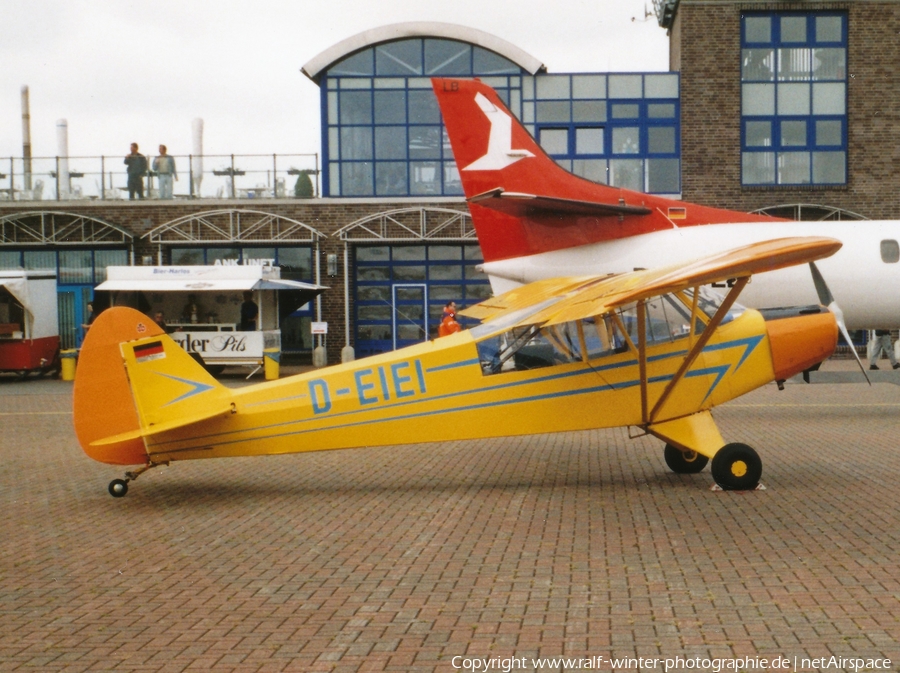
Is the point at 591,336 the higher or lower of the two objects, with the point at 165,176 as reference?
lower

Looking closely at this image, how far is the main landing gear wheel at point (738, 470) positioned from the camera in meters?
9.71

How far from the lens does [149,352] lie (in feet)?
31.3

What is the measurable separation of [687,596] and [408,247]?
84.8ft

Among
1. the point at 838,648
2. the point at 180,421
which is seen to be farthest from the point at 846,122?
the point at 838,648

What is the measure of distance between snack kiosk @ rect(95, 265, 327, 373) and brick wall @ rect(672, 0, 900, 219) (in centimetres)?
1209

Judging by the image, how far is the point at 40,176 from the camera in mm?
31656

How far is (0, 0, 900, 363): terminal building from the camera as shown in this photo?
30.8 meters

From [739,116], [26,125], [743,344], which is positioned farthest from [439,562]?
[26,125]

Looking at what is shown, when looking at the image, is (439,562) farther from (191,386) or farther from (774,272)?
(774,272)

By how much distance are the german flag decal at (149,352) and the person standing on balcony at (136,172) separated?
2316 cm

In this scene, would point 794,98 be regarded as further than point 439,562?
Yes

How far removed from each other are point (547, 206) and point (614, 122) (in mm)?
15862

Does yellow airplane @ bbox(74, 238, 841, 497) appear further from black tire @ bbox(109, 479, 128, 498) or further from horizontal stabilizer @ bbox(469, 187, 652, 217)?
horizontal stabilizer @ bbox(469, 187, 652, 217)

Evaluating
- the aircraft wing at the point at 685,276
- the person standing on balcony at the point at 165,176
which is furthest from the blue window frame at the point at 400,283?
the aircraft wing at the point at 685,276
